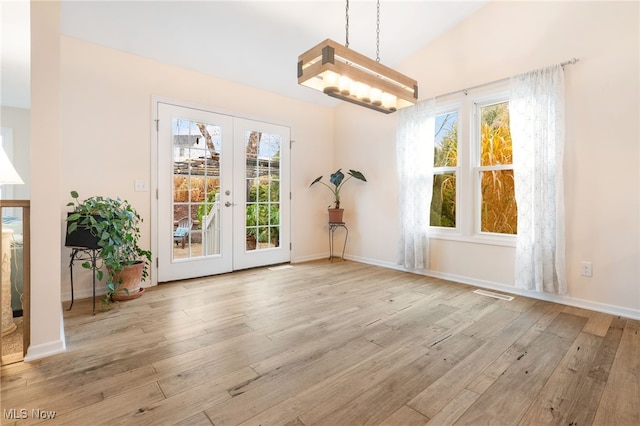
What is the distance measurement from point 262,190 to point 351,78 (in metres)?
2.65

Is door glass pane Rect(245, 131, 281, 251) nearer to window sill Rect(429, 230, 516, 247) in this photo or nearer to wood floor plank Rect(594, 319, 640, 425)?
window sill Rect(429, 230, 516, 247)

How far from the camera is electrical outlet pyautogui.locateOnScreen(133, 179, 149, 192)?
3.27m

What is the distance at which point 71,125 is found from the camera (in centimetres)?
289

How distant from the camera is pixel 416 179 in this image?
12.6 ft

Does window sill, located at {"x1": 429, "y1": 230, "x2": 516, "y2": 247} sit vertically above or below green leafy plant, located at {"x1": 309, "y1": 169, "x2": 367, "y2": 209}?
below

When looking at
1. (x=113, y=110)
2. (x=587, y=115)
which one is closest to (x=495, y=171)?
(x=587, y=115)

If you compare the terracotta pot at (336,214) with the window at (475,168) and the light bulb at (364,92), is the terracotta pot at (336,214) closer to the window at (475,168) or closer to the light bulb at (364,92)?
the window at (475,168)

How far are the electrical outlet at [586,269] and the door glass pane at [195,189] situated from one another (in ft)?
13.2

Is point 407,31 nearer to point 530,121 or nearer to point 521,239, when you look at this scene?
point 530,121

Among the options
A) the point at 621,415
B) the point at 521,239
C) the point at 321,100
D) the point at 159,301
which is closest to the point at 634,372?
the point at 621,415

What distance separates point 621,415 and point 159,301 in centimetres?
333

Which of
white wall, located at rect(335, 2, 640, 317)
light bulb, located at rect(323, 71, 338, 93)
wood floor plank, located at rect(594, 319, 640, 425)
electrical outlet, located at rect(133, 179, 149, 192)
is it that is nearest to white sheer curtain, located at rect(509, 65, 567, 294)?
white wall, located at rect(335, 2, 640, 317)

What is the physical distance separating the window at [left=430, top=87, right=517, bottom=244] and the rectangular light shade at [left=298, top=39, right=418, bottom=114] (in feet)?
4.98

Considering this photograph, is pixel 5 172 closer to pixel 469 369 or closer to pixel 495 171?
pixel 469 369
